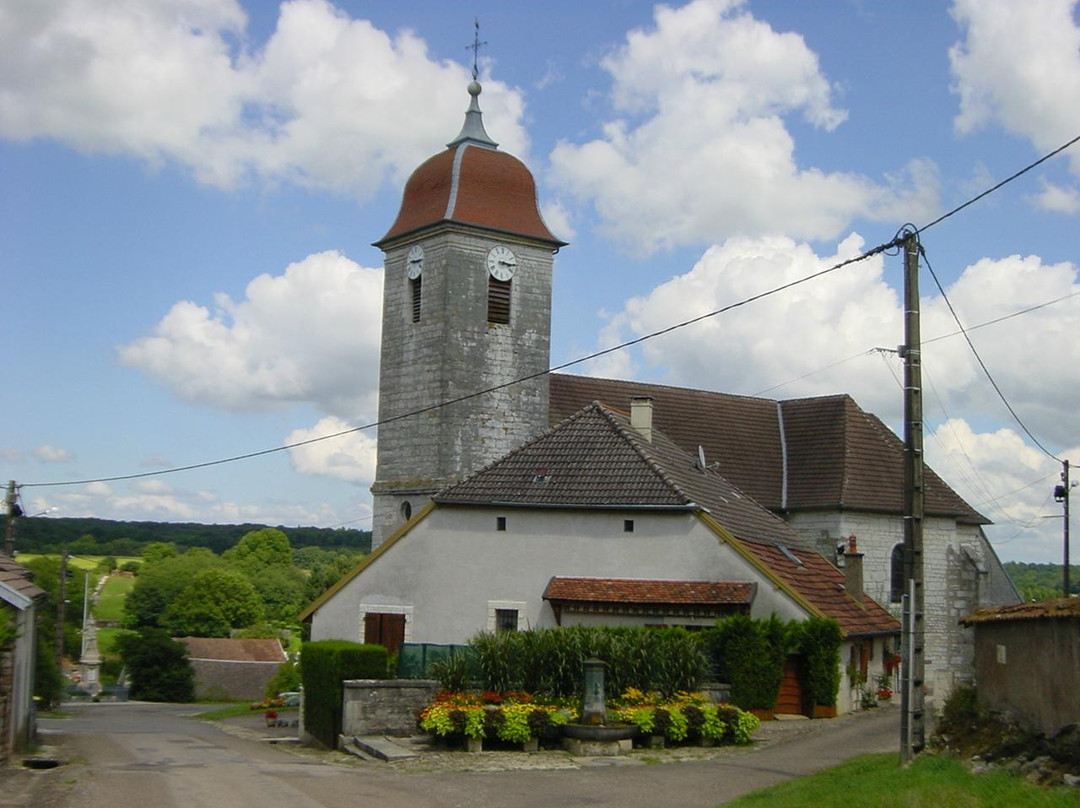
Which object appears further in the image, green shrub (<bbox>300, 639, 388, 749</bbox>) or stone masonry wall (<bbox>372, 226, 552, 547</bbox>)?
stone masonry wall (<bbox>372, 226, 552, 547</bbox>)

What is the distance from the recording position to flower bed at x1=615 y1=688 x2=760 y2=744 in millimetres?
18422

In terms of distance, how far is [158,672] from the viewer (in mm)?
60062

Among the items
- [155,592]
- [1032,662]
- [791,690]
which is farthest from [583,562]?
[155,592]

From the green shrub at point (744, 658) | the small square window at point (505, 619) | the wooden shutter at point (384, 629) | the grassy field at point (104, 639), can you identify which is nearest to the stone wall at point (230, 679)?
the grassy field at point (104, 639)

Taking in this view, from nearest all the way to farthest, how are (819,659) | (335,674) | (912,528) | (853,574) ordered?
(912,528) < (335,674) < (819,659) < (853,574)

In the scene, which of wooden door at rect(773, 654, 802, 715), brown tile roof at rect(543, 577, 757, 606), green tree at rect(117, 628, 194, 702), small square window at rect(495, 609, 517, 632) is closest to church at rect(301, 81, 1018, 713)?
small square window at rect(495, 609, 517, 632)

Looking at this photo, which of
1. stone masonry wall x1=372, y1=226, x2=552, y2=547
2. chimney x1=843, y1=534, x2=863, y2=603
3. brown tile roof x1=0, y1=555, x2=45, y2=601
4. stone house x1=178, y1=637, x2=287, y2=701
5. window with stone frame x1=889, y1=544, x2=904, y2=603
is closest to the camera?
brown tile roof x1=0, y1=555, x2=45, y2=601

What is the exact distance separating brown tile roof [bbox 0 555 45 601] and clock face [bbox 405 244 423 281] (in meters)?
19.1

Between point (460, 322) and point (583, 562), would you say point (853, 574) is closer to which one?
point (583, 562)

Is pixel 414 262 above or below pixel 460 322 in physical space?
above

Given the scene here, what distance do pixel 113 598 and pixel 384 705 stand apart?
112 meters

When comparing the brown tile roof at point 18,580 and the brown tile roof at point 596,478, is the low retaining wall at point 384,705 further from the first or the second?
the brown tile roof at point 596,478

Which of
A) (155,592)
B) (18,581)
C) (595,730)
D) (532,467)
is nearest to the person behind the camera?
(595,730)

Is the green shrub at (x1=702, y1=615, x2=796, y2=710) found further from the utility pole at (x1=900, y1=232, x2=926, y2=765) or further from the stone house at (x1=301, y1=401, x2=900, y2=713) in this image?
the utility pole at (x1=900, y1=232, x2=926, y2=765)
